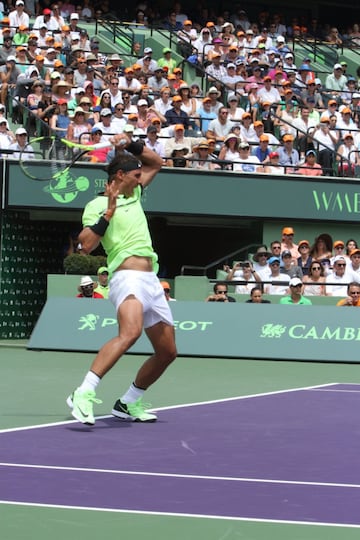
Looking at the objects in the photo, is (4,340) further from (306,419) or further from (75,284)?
(306,419)

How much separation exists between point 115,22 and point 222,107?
6.57 m

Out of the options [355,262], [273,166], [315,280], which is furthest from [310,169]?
[315,280]

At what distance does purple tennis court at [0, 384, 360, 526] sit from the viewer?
580 centimetres

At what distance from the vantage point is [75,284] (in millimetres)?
19172

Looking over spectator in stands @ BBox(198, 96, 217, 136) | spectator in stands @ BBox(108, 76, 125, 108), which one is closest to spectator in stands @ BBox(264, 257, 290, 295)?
spectator in stands @ BBox(198, 96, 217, 136)

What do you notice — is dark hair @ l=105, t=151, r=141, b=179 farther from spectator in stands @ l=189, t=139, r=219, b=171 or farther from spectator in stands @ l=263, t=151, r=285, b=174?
spectator in stands @ l=263, t=151, r=285, b=174

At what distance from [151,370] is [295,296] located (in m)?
8.06

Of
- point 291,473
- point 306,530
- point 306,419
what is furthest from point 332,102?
point 306,530

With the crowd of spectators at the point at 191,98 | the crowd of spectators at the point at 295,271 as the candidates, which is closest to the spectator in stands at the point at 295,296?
the crowd of spectators at the point at 295,271

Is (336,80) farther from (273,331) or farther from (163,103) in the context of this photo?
→ (273,331)

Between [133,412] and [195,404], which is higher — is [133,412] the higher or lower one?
the higher one

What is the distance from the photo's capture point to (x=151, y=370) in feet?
29.5

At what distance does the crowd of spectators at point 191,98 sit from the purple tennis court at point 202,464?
9341 mm

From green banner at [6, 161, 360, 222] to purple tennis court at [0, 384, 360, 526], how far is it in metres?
10.4
